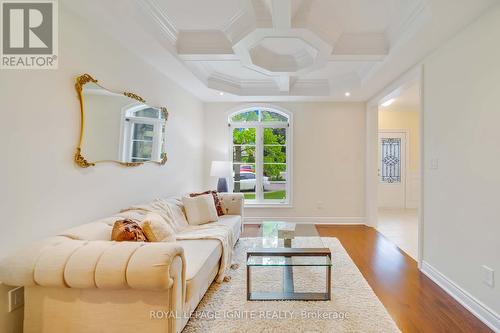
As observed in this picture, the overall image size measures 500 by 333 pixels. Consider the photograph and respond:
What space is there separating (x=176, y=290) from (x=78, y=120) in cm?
161

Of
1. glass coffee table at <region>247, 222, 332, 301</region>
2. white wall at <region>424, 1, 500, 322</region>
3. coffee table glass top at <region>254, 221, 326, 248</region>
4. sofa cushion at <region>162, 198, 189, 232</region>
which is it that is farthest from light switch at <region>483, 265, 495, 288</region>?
sofa cushion at <region>162, 198, 189, 232</region>

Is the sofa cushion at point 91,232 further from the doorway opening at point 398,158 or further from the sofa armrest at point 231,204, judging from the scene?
the doorway opening at point 398,158

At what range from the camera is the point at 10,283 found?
1.49 meters

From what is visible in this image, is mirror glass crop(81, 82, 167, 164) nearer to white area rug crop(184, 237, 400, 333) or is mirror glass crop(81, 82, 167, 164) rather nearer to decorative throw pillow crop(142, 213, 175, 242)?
decorative throw pillow crop(142, 213, 175, 242)

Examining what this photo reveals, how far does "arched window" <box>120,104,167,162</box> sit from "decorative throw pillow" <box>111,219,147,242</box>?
0.90 meters

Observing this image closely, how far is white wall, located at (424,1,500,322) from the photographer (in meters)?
2.06

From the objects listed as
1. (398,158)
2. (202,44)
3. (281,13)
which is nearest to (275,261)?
(281,13)

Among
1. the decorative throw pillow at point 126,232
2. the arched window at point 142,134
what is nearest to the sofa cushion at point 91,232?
the decorative throw pillow at point 126,232

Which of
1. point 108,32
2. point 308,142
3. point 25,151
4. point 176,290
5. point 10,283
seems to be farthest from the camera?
point 308,142

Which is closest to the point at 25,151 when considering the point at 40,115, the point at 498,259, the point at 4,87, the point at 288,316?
the point at 40,115

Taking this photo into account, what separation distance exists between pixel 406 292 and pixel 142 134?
3.34 meters

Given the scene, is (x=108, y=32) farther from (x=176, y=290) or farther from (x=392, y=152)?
(x=392, y=152)

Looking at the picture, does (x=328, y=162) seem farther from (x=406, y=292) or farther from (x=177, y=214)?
(x=177, y=214)

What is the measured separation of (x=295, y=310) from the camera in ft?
7.18
